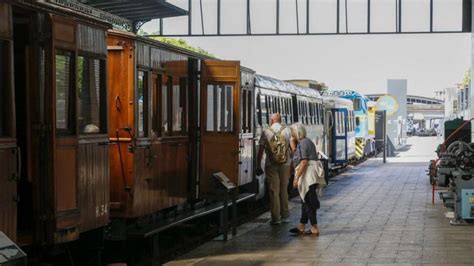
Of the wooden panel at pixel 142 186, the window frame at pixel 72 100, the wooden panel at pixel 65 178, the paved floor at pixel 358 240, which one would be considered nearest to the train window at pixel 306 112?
the paved floor at pixel 358 240

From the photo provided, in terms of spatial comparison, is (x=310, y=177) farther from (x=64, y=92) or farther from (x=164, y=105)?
(x=64, y=92)

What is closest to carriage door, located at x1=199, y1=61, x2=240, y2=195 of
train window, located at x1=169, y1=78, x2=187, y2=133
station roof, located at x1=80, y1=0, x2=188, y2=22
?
train window, located at x1=169, y1=78, x2=187, y2=133

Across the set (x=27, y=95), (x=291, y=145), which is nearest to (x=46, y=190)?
(x=27, y=95)

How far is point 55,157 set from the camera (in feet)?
25.2

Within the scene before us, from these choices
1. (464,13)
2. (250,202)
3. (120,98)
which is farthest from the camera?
(464,13)

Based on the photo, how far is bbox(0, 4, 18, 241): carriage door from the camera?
6.94 meters

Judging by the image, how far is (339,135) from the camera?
3036 centimetres

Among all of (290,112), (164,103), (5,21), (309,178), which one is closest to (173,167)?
(164,103)

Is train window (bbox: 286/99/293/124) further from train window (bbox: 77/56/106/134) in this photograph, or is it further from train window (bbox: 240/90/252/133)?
train window (bbox: 77/56/106/134)

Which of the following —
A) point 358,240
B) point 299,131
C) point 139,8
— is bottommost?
point 358,240

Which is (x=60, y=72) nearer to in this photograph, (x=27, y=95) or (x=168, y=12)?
(x=27, y=95)

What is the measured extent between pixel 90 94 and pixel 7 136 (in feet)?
5.63

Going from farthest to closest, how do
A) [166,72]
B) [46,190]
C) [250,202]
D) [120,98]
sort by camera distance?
[250,202] < [166,72] < [120,98] < [46,190]

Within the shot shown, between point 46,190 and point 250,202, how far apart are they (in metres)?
10.3
